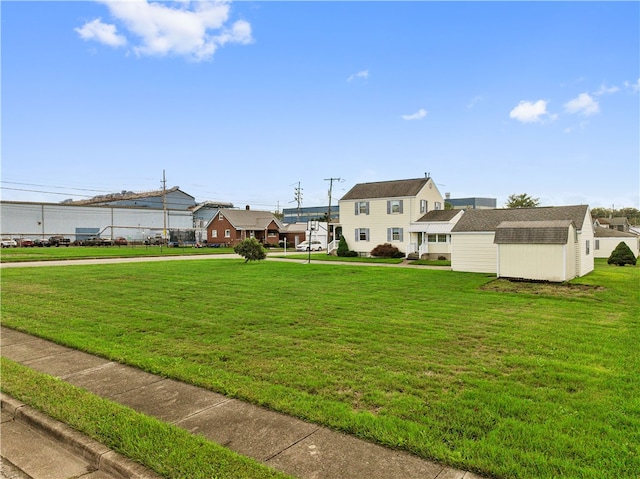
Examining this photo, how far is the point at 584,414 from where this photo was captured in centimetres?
434

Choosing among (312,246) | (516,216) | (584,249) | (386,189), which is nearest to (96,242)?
(312,246)

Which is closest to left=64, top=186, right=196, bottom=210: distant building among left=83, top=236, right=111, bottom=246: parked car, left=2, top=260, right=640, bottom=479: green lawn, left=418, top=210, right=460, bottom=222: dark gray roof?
left=83, top=236, right=111, bottom=246: parked car

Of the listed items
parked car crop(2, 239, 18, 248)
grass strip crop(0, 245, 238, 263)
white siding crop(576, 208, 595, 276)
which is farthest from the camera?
parked car crop(2, 239, 18, 248)

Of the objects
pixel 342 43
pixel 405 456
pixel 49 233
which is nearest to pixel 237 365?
pixel 405 456

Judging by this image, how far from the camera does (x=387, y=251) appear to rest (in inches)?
1353

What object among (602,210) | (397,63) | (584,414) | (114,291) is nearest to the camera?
(584,414)

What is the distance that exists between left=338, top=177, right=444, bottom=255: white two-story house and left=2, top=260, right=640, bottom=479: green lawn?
20872 millimetres

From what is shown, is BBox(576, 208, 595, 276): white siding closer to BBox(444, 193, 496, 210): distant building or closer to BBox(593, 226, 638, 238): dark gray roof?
BBox(593, 226, 638, 238): dark gray roof

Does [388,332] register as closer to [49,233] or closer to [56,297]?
[56,297]

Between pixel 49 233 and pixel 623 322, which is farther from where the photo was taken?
pixel 49 233

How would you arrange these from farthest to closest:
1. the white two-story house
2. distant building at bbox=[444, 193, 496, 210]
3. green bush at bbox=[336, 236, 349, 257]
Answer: distant building at bbox=[444, 193, 496, 210], green bush at bbox=[336, 236, 349, 257], the white two-story house

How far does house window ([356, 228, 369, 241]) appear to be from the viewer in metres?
37.1

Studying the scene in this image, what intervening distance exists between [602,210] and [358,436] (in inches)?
4433

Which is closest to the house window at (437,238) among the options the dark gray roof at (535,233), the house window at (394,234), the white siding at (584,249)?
the house window at (394,234)
